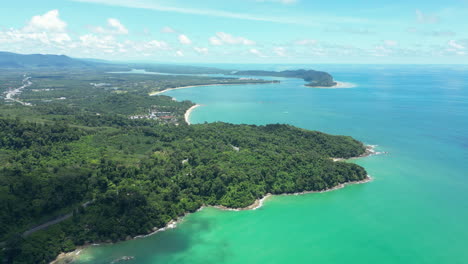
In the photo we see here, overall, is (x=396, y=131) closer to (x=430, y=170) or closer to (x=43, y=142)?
(x=430, y=170)

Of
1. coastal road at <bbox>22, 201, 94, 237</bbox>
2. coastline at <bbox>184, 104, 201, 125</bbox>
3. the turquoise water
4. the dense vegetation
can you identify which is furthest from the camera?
coastline at <bbox>184, 104, 201, 125</bbox>

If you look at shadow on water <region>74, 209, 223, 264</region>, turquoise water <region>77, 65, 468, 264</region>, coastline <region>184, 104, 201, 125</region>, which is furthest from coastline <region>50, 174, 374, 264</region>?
coastline <region>184, 104, 201, 125</region>

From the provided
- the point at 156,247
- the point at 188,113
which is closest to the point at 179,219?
the point at 156,247

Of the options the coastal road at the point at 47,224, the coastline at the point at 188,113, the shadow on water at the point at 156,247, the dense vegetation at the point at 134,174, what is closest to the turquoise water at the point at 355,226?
the shadow on water at the point at 156,247

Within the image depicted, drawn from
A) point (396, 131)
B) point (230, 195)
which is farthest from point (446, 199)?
point (396, 131)

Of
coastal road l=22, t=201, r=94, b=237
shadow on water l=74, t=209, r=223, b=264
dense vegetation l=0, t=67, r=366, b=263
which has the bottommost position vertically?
shadow on water l=74, t=209, r=223, b=264

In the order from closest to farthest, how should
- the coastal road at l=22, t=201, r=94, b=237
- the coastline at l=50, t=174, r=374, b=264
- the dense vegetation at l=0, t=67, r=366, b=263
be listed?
the coastline at l=50, t=174, r=374, b=264, the coastal road at l=22, t=201, r=94, b=237, the dense vegetation at l=0, t=67, r=366, b=263

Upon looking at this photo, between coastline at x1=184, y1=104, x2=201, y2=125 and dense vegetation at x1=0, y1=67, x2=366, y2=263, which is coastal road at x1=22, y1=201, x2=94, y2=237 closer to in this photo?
dense vegetation at x1=0, y1=67, x2=366, y2=263

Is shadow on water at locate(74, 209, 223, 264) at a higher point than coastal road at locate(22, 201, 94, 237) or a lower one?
lower

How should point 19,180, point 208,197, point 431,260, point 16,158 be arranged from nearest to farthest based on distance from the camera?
point 431,260, point 19,180, point 208,197, point 16,158
